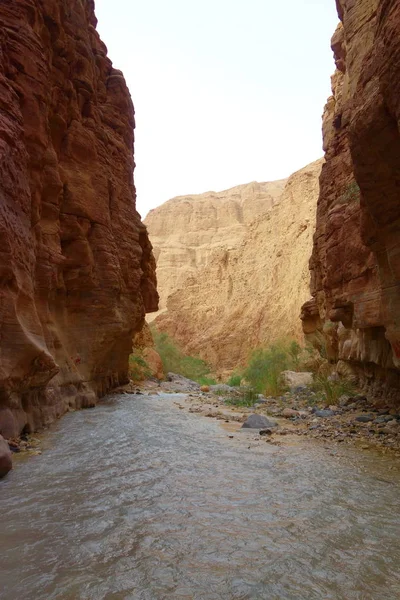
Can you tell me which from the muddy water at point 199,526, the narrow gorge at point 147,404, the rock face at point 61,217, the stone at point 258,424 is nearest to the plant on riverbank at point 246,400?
the narrow gorge at point 147,404

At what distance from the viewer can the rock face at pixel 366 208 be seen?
5.88 m

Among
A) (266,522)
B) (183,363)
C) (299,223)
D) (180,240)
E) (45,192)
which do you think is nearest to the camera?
(266,522)

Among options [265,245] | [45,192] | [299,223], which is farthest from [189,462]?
[265,245]

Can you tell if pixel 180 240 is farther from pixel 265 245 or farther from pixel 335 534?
pixel 335 534

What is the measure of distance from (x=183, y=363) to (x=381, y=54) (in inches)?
1105

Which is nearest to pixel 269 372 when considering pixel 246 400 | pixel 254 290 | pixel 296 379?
pixel 296 379

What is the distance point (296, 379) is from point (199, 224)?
256 feet

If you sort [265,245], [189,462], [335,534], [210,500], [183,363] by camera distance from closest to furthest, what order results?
[335,534] → [210,500] → [189,462] → [183,363] → [265,245]

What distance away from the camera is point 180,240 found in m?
90.4

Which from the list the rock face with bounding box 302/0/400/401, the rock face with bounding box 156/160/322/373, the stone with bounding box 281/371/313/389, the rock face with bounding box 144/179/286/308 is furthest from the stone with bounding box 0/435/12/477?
the rock face with bounding box 144/179/286/308

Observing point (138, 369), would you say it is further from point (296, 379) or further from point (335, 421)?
point (335, 421)

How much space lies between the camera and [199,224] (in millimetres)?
92312

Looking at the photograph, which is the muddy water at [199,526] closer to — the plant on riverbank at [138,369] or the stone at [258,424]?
the stone at [258,424]

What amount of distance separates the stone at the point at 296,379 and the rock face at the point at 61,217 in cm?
654
